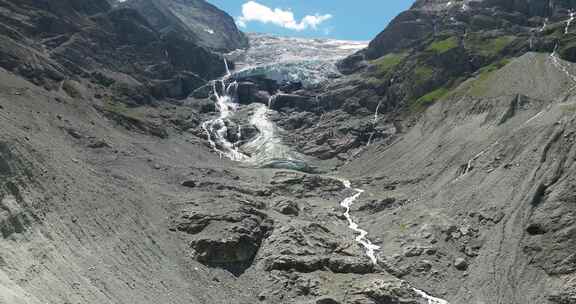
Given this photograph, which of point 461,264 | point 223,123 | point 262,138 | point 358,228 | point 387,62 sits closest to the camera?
point 461,264

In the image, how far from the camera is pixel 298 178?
98625mm

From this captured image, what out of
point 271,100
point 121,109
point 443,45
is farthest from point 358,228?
point 271,100

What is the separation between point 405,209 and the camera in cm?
7756

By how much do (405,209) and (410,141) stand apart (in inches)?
1387

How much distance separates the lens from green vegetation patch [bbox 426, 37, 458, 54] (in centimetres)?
15052

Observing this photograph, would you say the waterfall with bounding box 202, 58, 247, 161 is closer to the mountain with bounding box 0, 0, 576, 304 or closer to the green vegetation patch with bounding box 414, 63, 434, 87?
the mountain with bounding box 0, 0, 576, 304

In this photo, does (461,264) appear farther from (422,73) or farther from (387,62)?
(387,62)

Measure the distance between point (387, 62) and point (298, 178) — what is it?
86.7 m

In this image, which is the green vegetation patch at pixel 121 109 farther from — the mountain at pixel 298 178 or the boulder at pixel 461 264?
the boulder at pixel 461 264

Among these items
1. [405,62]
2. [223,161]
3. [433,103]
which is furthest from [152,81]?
[433,103]

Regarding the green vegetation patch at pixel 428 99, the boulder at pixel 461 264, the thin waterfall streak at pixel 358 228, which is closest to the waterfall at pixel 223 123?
the thin waterfall streak at pixel 358 228

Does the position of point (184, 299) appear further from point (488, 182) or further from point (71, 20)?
point (71, 20)

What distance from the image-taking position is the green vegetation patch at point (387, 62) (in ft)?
540

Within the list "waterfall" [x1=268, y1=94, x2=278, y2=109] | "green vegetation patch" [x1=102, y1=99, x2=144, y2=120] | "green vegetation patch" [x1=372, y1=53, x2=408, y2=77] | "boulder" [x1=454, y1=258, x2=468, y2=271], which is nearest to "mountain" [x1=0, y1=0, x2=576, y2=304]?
"boulder" [x1=454, y1=258, x2=468, y2=271]
